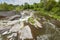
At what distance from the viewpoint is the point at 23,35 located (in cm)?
518

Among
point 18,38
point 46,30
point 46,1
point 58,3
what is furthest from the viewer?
point 46,1

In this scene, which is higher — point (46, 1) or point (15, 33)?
point (15, 33)

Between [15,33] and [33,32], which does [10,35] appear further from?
[33,32]

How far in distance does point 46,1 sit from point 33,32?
9.89m

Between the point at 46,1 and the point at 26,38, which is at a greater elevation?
the point at 26,38

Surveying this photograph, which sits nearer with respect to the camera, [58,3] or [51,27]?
[51,27]

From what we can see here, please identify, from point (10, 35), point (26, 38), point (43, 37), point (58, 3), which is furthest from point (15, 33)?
point (58, 3)

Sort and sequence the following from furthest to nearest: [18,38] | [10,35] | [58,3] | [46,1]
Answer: [46,1], [58,3], [10,35], [18,38]

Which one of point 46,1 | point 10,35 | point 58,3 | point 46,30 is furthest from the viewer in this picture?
point 46,1

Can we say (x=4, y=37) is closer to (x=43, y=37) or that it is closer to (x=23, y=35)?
(x=23, y=35)

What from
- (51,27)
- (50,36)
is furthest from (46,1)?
(50,36)

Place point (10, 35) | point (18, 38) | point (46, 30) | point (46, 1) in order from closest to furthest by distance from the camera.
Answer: point (18, 38) < point (10, 35) < point (46, 30) < point (46, 1)

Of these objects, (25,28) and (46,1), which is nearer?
(25,28)

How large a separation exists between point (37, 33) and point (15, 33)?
0.81 meters
